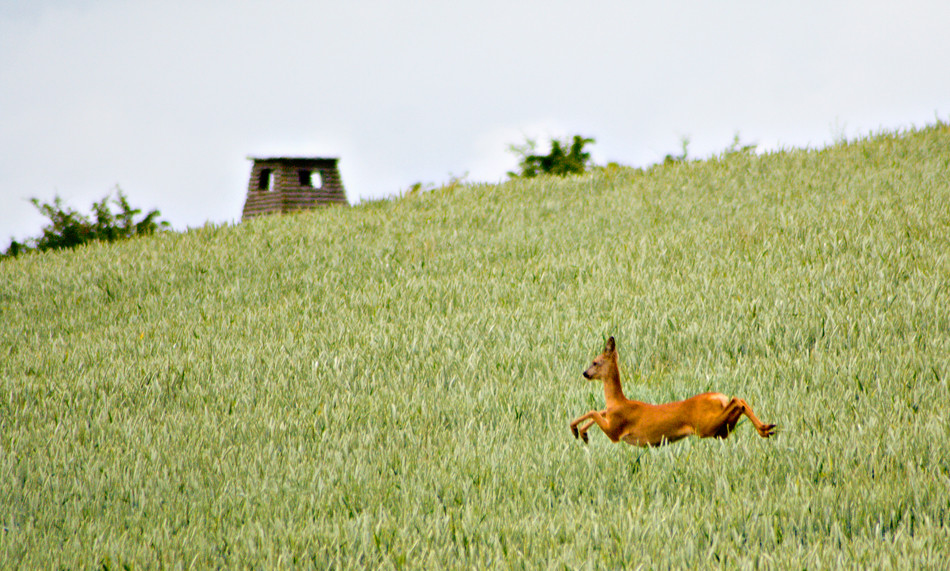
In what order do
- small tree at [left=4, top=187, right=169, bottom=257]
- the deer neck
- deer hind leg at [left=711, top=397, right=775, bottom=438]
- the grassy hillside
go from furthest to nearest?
small tree at [left=4, top=187, right=169, bottom=257], the deer neck, deer hind leg at [left=711, top=397, right=775, bottom=438], the grassy hillside

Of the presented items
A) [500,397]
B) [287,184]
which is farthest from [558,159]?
[500,397]

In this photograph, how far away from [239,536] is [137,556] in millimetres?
428

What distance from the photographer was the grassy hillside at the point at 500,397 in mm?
2957

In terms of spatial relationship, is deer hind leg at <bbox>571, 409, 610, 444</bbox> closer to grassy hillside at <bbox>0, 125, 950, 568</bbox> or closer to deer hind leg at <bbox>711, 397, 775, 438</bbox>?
grassy hillside at <bbox>0, 125, 950, 568</bbox>

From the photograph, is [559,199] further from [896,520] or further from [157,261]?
[896,520]

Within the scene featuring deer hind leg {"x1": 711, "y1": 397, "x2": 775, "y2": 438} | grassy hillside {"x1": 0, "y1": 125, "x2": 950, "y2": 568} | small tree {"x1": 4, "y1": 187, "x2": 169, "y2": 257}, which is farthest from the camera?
small tree {"x1": 4, "y1": 187, "x2": 169, "y2": 257}

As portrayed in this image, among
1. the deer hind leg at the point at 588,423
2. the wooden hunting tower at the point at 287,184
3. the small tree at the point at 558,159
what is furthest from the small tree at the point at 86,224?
the deer hind leg at the point at 588,423

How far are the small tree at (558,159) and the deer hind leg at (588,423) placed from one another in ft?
87.3

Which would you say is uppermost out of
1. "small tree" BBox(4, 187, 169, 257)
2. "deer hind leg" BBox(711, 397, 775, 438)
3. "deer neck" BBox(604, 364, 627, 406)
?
"small tree" BBox(4, 187, 169, 257)

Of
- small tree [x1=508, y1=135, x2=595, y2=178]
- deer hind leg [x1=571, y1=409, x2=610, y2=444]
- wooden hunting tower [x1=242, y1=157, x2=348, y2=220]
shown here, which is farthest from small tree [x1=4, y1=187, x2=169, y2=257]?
deer hind leg [x1=571, y1=409, x2=610, y2=444]

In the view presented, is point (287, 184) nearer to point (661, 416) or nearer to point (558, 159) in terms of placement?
point (558, 159)

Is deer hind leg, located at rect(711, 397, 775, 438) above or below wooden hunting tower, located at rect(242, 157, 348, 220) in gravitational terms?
below

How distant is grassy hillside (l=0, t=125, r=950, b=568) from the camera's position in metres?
2.96

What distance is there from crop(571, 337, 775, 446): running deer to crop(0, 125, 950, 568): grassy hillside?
14cm
